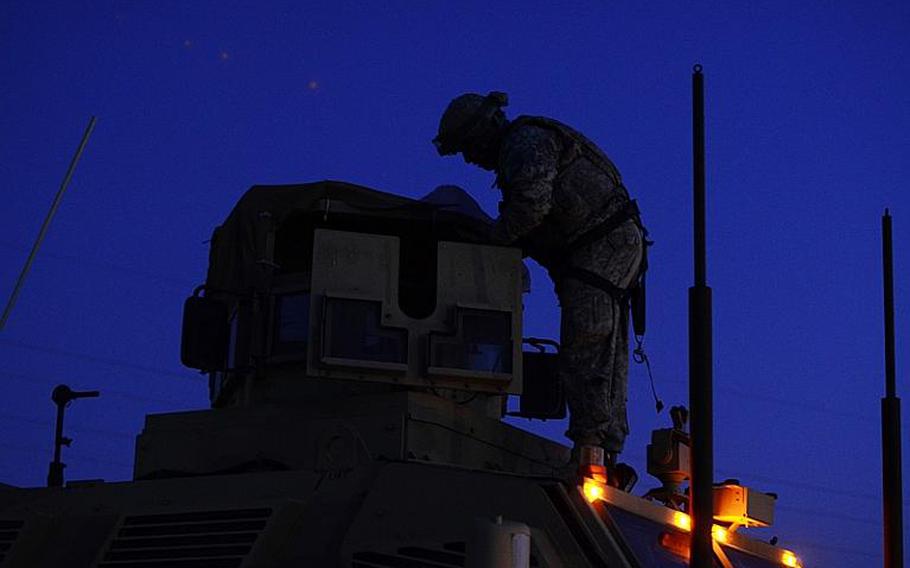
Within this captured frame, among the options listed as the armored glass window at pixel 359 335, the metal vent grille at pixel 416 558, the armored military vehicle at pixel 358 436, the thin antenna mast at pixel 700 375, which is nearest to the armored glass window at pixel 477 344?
the armored military vehicle at pixel 358 436

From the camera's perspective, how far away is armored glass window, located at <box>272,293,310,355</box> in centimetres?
1088

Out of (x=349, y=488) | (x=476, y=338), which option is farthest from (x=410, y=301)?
(x=349, y=488)

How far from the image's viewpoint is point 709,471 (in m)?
8.19

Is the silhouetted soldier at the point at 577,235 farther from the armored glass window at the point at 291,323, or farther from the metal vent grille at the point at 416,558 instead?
the metal vent grille at the point at 416,558

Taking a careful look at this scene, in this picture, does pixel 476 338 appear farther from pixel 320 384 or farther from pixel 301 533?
pixel 301 533

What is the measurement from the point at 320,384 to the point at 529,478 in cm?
311

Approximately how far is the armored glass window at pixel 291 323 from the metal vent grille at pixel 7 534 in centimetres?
228

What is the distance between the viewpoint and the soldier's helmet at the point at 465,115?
11.7 metres

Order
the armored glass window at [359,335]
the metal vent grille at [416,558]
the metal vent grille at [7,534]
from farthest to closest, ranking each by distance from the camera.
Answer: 1. the armored glass window at [359,335]
2. the metal vent grille at [7,534]
3. the metal vent grille at [416,558]

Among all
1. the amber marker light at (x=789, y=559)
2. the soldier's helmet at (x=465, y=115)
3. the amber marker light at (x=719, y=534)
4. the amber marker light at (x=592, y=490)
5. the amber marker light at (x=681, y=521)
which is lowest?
the amber marker light at (x=789, y=559)

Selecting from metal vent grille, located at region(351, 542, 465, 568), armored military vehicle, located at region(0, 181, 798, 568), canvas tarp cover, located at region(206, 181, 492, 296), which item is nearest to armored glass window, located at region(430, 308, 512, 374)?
armored military vehicle, located at region(0, 181, 798, 568)

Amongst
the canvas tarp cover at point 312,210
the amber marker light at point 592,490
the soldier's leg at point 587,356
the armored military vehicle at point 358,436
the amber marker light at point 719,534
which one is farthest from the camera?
the canvas tarp cover at point 312,210

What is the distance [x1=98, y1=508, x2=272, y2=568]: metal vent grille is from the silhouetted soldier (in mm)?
3248

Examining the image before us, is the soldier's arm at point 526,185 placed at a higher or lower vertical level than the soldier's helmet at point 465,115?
lower
